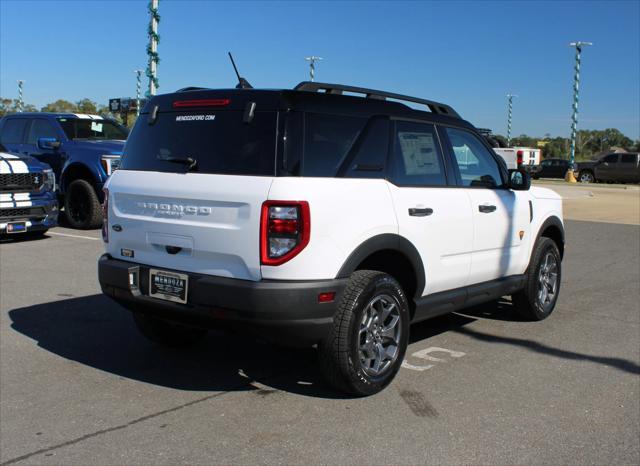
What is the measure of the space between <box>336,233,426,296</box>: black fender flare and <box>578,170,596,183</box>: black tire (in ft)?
127

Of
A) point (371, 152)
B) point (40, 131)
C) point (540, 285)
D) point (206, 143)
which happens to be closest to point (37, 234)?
point (40, 131)

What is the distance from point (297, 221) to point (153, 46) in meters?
13.4

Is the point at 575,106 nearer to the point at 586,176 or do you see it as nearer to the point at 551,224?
the point at 586,176

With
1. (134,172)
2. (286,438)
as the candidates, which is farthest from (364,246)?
(134,172)

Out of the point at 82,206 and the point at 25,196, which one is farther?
the point at 82,206

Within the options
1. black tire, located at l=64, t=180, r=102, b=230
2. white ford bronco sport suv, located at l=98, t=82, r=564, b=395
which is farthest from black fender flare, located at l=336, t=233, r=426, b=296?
black tire, located at l=64, t=180, r=102, b=230

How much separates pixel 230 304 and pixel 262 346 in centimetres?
161

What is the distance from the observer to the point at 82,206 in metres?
12.4

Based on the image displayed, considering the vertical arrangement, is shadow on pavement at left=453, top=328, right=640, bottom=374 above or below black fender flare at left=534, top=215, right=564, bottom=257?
below

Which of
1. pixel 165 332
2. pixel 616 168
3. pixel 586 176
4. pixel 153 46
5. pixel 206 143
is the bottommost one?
pixel 165 332

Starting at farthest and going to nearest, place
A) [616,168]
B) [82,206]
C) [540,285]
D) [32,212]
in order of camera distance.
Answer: [616,168] → [82,206] → [32,212] → [540,285]

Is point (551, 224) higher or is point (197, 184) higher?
point (197, 184)

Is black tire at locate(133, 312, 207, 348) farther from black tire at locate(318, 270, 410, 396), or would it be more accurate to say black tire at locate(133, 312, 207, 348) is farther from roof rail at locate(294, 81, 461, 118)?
roof rail at locate(294, 81, 461, 118)

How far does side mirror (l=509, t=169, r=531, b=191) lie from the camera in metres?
5.87
